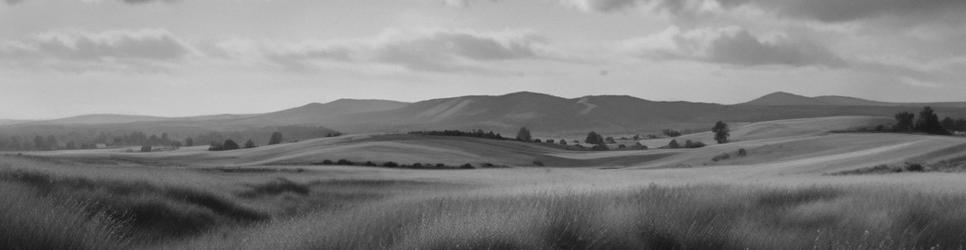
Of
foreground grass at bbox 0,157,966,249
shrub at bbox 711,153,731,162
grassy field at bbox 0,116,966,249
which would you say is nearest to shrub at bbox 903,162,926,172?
grassy field at bbox 0,116,966,249

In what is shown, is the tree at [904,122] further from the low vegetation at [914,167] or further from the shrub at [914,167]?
the shrub at [914,167]

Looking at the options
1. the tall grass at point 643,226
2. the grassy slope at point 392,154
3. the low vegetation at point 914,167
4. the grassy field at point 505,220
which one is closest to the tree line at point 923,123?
the grassy slope at point 392,154

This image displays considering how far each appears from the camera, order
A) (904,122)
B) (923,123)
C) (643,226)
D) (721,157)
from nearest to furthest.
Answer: (643,226) → (721,157) → (923,123) → (904,122)

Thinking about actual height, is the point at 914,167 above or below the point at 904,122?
below

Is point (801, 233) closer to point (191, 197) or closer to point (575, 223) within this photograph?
point (575, 223)

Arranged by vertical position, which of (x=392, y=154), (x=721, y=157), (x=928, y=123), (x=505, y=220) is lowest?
(x=721, y=157)

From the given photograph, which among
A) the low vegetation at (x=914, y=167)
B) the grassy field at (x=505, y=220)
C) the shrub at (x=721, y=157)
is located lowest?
the shrub at (x=721, y=157)

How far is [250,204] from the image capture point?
66.1ft

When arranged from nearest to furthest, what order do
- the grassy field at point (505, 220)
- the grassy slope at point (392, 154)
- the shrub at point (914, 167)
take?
1. the grassy field at point (505, 220)
2. the shrub at point (914, 167)
3. the grassy slope at point (392, 154)

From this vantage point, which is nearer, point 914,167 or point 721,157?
point 914,167

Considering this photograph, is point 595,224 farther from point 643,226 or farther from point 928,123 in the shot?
point 928,123

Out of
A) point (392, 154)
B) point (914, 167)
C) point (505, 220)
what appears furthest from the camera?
point (392, 154)

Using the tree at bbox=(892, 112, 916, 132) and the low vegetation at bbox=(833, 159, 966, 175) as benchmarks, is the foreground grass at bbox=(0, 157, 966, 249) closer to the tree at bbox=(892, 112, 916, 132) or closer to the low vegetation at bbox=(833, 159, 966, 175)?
the low vegetation at bbox=(833, 159, 966, 175)

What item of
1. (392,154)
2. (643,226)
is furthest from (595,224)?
(392,154)
